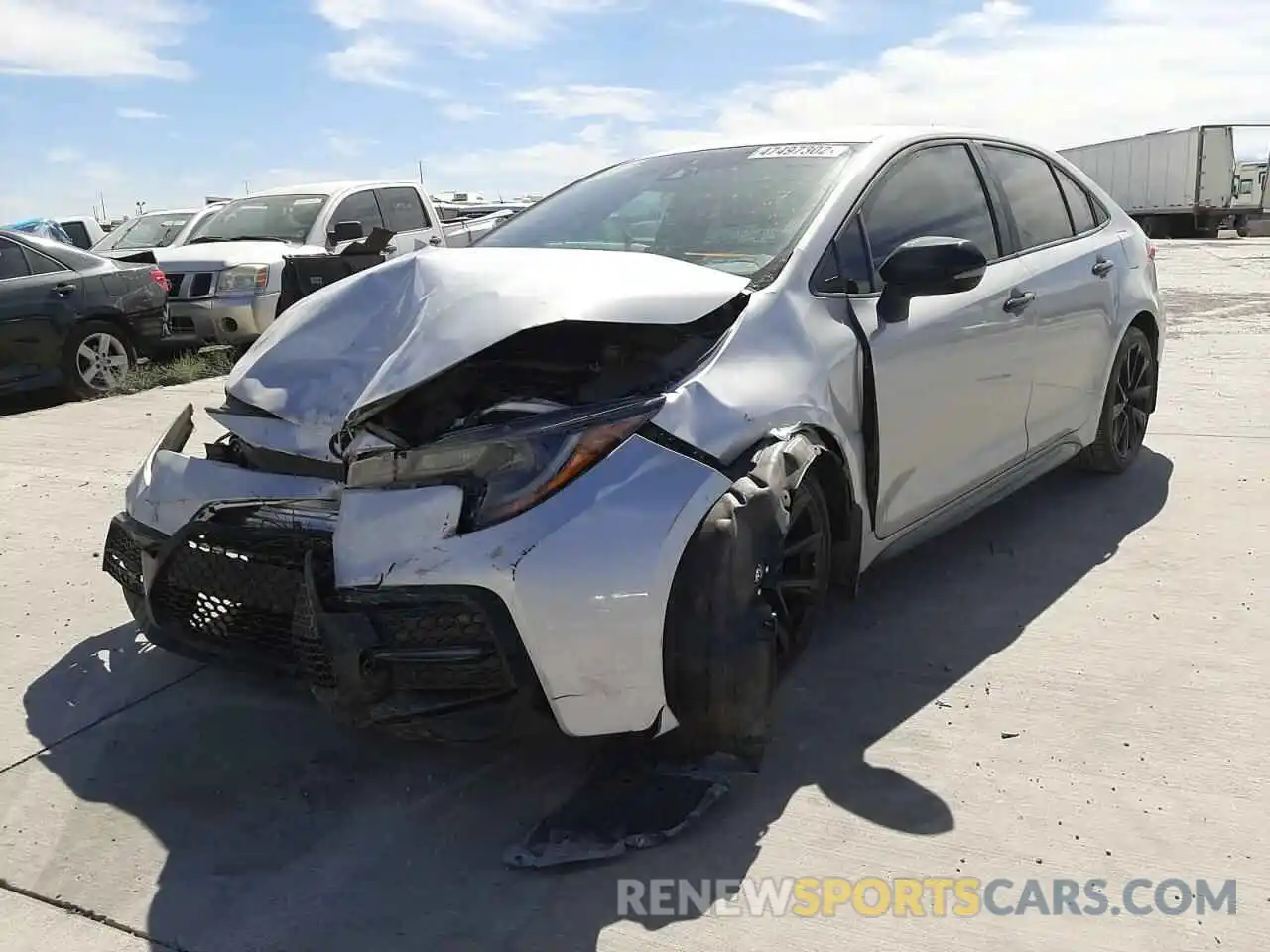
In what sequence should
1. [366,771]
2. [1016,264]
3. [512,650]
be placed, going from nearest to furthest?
[512,650] → [366,771] → [1016,264]

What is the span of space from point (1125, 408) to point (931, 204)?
1.92m

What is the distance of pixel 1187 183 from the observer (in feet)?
105

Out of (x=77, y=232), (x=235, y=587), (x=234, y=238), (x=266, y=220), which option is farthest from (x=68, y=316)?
(x=77, y=232)

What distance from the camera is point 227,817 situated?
2684mm

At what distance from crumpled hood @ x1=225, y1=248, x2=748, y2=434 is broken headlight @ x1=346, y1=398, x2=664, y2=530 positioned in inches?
6.7

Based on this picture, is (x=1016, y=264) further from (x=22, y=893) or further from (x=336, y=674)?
(x=22, y=893)

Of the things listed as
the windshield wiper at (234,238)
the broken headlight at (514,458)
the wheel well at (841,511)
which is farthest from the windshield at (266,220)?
the broken headlight at (514,458)

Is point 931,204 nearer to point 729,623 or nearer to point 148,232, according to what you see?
point 729,623

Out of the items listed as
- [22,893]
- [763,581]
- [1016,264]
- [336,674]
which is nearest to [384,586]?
[336,674]

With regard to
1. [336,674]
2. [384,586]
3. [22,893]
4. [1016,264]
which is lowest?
[22,893]

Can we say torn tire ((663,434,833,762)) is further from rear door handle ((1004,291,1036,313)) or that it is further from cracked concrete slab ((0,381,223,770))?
cracked concrete slab ((0,381,223,770))

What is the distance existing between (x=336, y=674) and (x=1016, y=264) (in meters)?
→ 2.87

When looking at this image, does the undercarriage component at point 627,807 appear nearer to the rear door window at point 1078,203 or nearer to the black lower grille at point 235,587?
the black lower grille at point 235,587

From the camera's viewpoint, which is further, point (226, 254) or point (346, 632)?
point (226, 254)
